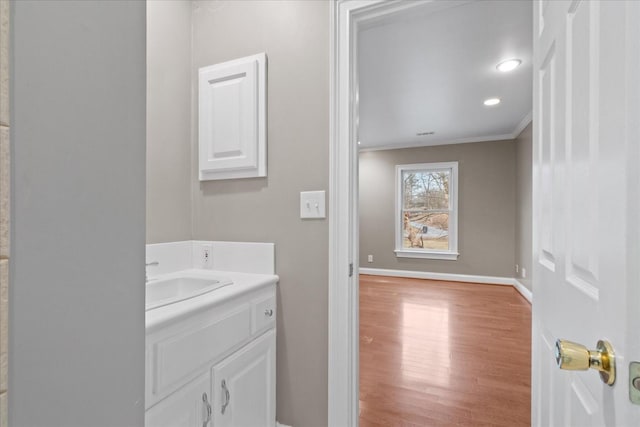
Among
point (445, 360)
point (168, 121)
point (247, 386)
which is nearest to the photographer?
point (247, 386)

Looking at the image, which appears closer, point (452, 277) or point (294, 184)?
point (294, 184)

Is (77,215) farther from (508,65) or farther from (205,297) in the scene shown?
(508,65)

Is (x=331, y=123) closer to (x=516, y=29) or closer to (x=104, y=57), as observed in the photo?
(x=104, y=57)

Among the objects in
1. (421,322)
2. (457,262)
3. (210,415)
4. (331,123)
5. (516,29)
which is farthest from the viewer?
(457,262)

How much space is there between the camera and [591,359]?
1.65 feet

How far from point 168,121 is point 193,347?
1.17 meters

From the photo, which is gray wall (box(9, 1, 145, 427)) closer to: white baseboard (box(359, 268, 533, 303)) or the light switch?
the light switch

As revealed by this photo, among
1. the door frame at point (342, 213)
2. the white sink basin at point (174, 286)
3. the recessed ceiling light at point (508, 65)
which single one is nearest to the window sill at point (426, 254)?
the recessed ceiling light at point (508, 65)

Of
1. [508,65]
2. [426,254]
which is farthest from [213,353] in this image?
[426,254]

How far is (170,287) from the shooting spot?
1.53 m

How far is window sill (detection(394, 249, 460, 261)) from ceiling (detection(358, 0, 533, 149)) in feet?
6.90

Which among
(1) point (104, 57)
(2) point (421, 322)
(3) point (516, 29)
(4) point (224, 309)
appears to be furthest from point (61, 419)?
(2) point (421, 322)

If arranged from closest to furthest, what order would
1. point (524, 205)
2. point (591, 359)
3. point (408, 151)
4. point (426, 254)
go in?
point (591, 359)
point (524, 205)
point (426, 254)
point (408, 151)

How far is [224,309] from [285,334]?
1.53 feet
